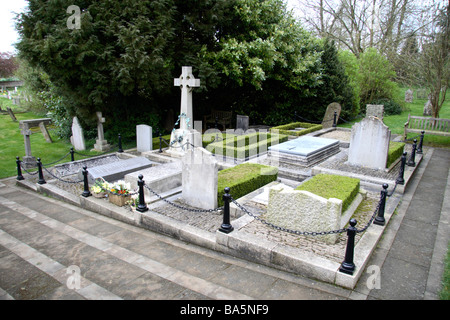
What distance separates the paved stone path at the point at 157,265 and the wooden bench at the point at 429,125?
8.54 metres

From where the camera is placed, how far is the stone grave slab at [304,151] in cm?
1145

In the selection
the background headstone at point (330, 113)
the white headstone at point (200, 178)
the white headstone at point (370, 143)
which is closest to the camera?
the white headstone at point (200, 178)

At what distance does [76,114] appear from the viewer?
1572 centimetres

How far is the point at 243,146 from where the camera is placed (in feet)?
43.0

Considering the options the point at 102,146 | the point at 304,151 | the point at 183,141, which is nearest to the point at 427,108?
the point at 304,151

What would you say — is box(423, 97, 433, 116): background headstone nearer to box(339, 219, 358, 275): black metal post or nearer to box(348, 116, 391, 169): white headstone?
box(348, 116, 391, 169): white headstone

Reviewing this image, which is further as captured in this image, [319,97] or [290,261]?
[319,97]

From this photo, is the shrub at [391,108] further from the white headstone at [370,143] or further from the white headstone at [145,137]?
the white headstone at [145,137]

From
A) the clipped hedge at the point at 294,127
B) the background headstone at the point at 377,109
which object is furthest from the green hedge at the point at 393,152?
the clipped hedge at the point at 294,127

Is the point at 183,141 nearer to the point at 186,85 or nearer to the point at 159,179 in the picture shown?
the point at 186,85

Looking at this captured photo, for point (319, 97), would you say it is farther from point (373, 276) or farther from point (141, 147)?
point (373, 276)

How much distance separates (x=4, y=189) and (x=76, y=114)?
5.91m

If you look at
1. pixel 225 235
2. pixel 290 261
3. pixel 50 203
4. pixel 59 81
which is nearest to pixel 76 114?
pixel 59 81
